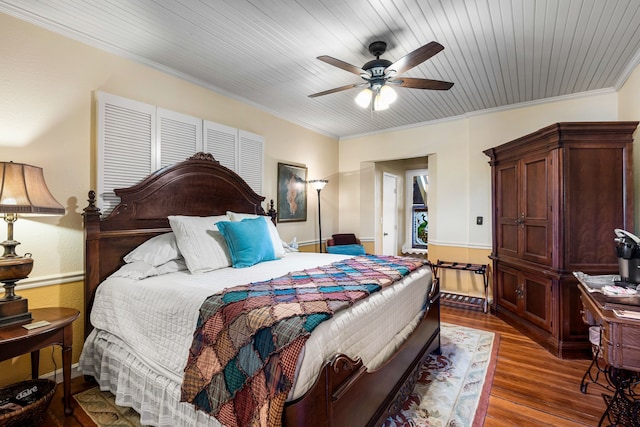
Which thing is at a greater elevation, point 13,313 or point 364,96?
point 364,96

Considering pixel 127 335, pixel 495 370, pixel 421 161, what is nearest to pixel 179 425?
pixel 127 335

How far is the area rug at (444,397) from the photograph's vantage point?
6.10ft

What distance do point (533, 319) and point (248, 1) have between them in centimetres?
376

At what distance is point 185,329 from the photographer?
1.64 m

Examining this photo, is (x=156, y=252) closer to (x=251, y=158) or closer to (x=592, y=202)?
(x=251, y=158)

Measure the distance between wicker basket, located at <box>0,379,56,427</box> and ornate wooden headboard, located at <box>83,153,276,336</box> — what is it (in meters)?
0.47

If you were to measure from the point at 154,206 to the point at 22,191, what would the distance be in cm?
94

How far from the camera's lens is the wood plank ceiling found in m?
2.05

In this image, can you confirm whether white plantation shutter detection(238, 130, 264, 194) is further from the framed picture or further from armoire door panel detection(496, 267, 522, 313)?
armoire door panel detection(496, 267, 522, 313)

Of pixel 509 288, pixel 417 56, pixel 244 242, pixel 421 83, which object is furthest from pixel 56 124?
pixel 509 288

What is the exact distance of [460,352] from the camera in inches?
109

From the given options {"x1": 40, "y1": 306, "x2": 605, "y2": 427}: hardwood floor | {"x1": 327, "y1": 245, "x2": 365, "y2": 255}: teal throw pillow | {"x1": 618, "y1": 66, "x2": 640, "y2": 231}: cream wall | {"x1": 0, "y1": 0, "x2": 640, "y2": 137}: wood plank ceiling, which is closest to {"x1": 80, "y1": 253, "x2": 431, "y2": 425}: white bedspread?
{"x1": 40, "y1": 306, "x2": 605, "y2": 427}: hardwood floor

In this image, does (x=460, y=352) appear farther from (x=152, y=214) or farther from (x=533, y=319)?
(x=152, y=214)

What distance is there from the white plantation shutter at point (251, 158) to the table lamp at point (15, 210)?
1929 mm
